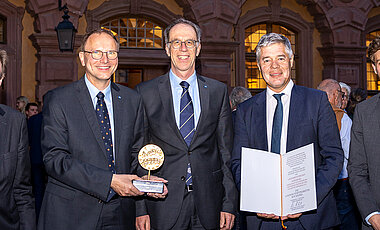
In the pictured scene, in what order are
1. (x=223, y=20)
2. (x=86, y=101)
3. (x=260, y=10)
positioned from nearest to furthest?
(x=86, y=101) → (x=223, y=20) → (x=260, y=10)

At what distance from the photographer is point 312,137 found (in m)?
3.04

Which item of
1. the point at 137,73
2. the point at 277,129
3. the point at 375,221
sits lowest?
the point at 375,221

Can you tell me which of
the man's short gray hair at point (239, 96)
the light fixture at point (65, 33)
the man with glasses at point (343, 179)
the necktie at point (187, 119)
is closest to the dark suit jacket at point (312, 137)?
the necktie at point (187, 119)

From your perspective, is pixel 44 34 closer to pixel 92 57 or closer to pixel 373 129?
pixel 92 57

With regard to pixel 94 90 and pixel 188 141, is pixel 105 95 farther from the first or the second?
pixel 188 141

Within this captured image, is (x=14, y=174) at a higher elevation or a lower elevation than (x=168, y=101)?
lower

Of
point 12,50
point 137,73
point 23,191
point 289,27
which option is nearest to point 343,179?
point 23,191

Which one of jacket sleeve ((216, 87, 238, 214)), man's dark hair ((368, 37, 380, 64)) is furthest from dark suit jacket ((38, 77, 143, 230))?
man's dark hair ((368, 37, 380, 64))

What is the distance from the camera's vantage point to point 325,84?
5512 millimetres

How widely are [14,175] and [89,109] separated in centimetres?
62

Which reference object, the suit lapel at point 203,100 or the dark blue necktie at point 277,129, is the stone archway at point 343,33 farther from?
the dark blue necktie at point 277,129

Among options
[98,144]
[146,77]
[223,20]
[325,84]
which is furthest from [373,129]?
[146,77]

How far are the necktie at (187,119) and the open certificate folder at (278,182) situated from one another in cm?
62

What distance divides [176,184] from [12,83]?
6.54 meters
